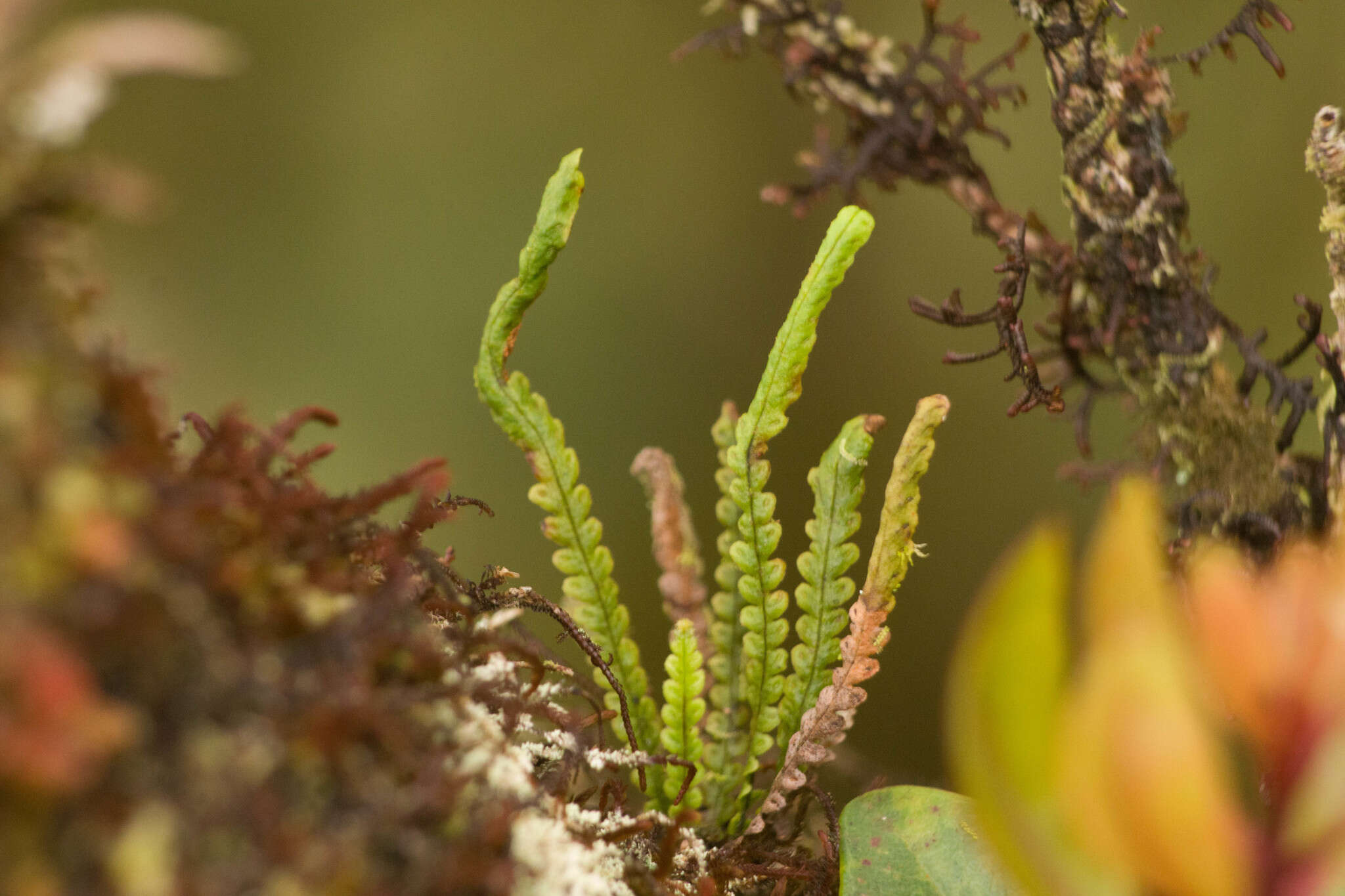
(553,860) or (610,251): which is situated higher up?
(610,251)

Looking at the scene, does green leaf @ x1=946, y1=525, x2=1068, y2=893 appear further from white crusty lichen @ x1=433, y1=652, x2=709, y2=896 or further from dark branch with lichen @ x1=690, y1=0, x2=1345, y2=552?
dark branch with lichen @ x1=690, y1=0, x2=1345, y2=552

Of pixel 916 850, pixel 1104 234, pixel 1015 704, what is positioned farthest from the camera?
pixel 1104 234

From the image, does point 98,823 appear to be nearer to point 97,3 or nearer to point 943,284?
point 97,3

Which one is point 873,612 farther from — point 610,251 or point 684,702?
point 610,251

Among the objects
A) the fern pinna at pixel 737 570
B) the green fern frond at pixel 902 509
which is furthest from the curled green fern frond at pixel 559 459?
the green fern frond at pixel 902 509

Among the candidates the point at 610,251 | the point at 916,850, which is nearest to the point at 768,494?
the point at 916,850

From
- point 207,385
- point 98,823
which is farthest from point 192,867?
point 207,385

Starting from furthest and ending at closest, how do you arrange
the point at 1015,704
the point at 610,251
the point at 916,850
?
1. the point at 610,251
2. the point at 916,850
3. the point at 1015,704
